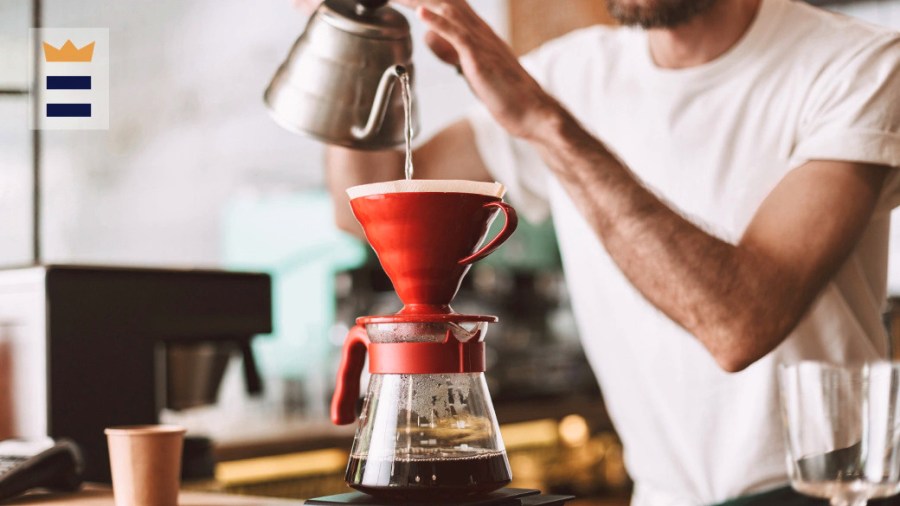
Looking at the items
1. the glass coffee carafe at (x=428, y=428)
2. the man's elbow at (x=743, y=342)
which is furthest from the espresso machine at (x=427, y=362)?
the man's elbow at (x=743, y=342)

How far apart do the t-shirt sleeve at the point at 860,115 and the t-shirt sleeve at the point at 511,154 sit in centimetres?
51

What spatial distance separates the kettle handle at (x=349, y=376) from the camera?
0.91 metres

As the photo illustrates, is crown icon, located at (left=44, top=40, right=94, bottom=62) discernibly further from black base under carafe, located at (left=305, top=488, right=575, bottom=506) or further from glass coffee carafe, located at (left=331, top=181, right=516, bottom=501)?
black base under carafe, located at (left=305, top=488, right=575, bottom=506)

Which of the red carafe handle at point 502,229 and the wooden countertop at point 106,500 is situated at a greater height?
the red carafe handle at point 502,229

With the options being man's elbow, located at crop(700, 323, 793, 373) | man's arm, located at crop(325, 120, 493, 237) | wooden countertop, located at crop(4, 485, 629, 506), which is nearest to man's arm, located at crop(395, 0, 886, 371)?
man's elbow, located at crop(700, 323, 793, 373)

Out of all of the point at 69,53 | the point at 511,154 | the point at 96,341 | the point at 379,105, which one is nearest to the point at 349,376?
the point at 379,105

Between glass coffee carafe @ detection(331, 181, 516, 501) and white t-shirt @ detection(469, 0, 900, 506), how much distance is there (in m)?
0.69

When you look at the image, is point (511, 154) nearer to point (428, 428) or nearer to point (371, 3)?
point (371, 3)

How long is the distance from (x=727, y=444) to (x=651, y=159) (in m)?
0.47

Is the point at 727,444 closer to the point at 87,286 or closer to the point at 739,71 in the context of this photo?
the point at 739,71

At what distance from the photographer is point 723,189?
156 cm

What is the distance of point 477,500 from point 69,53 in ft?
3.35

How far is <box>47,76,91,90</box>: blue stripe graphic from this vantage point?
4.91 feet

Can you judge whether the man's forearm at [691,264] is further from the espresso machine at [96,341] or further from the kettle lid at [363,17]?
the espresso machine at [96,341]
